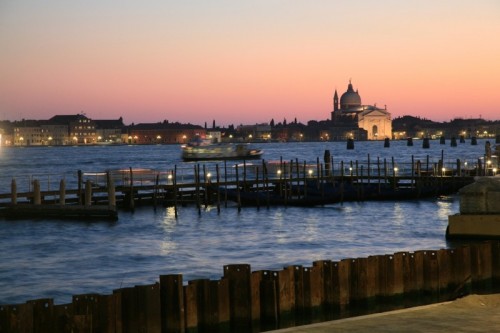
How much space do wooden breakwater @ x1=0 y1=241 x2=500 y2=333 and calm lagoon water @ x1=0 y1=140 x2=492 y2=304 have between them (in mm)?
8035

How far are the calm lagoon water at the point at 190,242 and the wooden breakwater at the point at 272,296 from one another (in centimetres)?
804

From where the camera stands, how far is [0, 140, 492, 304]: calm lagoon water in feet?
80.5

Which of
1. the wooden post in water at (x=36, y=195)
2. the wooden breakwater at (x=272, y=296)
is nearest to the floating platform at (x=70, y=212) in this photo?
the wooden post in water at (x=36, y=195)

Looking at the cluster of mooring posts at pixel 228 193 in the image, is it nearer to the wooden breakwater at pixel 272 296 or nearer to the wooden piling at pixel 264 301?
the wooden breakwater at pixel 272 296

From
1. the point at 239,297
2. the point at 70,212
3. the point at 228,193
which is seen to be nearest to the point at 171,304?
the point at 239,297

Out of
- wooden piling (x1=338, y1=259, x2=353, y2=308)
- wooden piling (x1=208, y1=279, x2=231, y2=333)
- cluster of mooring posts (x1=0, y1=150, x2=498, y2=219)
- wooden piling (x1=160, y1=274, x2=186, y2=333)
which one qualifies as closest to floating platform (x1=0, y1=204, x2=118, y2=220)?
cluster of mooring posts (x1=0, y1=150, x2=498, y2=219)

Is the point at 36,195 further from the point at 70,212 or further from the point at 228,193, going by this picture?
the point at 228,193

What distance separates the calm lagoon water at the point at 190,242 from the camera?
80.5ft

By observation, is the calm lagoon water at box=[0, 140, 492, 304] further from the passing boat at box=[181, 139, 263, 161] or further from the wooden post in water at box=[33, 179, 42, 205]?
the passing boat at box=[181, 139, 263, 161]

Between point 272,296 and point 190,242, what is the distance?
786 inches

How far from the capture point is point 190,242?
110 ft

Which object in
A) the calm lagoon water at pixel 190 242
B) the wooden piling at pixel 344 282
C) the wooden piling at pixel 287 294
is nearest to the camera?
the wooden piling at pixel 287 294

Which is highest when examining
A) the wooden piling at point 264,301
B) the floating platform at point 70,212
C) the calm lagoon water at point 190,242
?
the wooden piling at point 264,301

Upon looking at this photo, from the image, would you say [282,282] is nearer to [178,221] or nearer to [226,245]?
[226,245]
